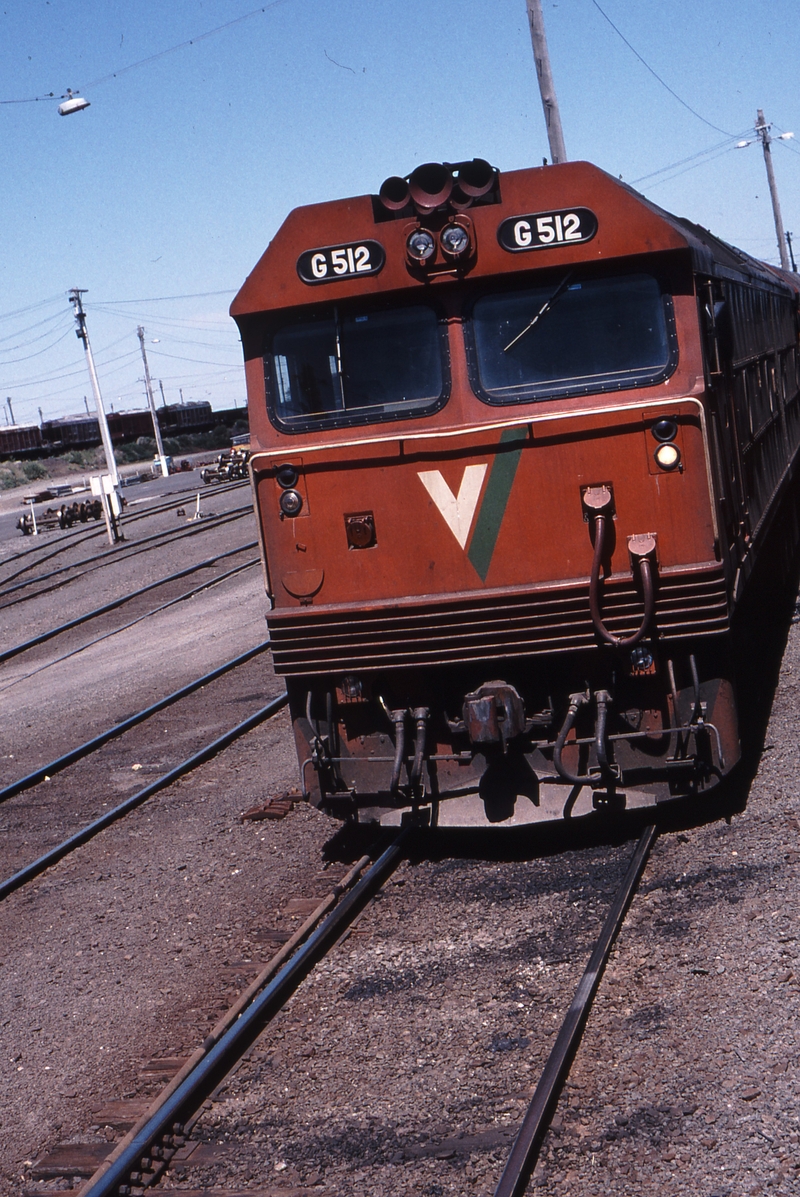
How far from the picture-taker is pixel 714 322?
6531 mm

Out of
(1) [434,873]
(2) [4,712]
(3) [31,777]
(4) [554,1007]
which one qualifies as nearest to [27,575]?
(2) [4,712]

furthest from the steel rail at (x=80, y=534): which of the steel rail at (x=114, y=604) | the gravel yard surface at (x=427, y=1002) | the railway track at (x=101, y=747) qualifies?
Answer: the gravel yard surface at (x=427, y=1002)

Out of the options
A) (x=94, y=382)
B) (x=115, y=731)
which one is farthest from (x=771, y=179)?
(x=115, y=731)

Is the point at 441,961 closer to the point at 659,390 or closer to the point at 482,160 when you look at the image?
the point at 659,390

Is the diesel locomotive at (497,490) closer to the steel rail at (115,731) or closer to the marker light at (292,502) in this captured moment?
the marker light at (292,502)

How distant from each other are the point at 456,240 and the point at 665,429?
1411 millimetres

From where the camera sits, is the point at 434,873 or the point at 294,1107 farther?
the point at 434,873

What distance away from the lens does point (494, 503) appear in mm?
6242

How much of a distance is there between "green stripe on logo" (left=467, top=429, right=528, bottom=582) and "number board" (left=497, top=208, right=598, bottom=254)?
935 millimetres

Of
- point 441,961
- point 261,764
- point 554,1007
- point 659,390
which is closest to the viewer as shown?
point 554,1007

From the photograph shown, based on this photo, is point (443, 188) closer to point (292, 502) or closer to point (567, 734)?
point (292, 502)

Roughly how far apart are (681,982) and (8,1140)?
273 centimetres

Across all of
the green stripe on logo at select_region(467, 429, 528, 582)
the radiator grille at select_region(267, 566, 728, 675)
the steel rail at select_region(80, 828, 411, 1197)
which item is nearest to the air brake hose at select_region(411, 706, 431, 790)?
the radiator grille at select_region(267, 566, 728, 675)

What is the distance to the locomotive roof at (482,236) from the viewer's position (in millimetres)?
Answer: 6074
